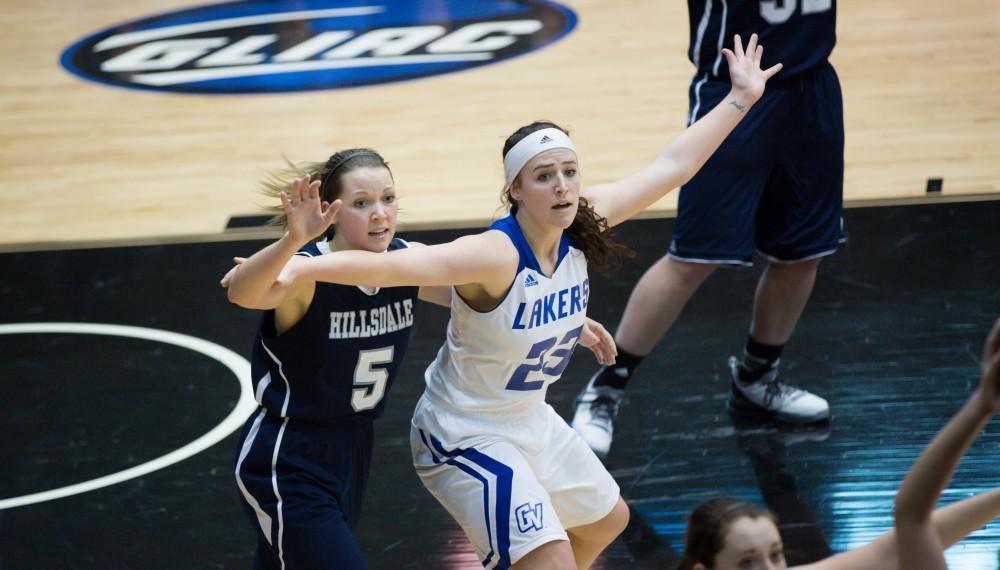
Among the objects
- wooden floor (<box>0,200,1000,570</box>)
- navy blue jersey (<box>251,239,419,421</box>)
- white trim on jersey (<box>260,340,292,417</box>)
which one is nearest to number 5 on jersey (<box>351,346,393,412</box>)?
navy blue jersey (<box>251,239,419,421</box>)

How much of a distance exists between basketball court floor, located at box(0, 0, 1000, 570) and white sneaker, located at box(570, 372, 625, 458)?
0.32 feet

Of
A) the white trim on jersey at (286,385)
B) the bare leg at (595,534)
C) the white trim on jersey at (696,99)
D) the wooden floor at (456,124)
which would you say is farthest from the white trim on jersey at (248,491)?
the wooden floor at (456,124)

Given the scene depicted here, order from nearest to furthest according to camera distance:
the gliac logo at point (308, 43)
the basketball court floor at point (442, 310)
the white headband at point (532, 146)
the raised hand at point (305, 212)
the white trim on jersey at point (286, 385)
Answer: the raised hand at point (305, 212) → the white trim on jersey at point (286, 385) → the white headband at point (532, 146) → the basketball court floor at point (442, 310) → the gliac logo at point (308, 43)

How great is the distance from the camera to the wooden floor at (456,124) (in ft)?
24.7

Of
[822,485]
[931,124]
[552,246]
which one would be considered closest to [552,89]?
[931,124]

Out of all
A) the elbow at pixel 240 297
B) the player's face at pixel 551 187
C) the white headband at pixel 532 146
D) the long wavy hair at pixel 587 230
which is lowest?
the long wavy hair at pixel 587 230

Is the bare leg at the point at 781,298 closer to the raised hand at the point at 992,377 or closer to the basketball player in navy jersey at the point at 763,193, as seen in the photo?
the basketball player in navy jersey at the point at 763,193

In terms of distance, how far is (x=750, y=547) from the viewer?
2488mm

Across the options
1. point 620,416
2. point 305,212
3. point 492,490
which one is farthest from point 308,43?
point 305,212

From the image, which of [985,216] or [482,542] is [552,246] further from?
[985,216]

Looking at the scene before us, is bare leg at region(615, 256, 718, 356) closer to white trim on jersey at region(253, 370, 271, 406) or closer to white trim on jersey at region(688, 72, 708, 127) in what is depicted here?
white trim on jersey at region(688, 72, 708, 127)

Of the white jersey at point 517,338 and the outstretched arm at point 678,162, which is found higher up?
the outstretched arm at point 678,162

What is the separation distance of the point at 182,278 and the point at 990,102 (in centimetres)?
Result: 508

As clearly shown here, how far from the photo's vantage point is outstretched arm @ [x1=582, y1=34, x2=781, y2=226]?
3846 millimetres
